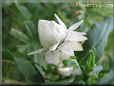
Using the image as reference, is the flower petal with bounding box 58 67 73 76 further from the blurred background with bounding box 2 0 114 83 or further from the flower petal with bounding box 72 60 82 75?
the blurred background with bounding box 2 0 114 83

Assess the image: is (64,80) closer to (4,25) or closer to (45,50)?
(45,50)

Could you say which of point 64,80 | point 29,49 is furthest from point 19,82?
point 64,80

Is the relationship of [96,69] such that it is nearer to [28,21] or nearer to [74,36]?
[74,36]

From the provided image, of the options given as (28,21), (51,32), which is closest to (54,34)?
(51,32)

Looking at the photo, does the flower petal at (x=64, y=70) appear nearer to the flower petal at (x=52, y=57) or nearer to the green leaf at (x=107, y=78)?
the flower petal at (x=52, y=57)

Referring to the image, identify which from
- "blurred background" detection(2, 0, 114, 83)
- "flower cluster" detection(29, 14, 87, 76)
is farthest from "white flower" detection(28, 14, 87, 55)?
"blurred background" detection(2, 0, 114, 83)
